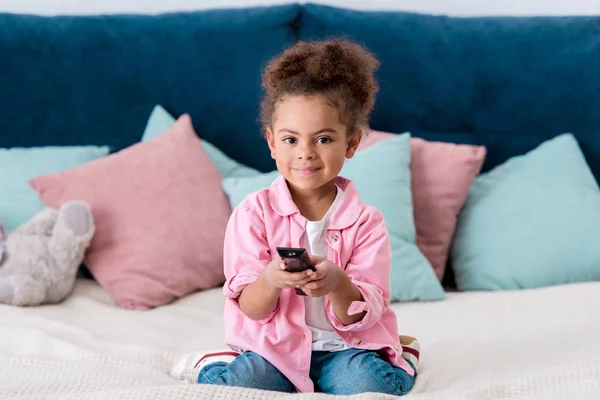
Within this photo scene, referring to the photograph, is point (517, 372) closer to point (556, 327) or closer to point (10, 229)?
point (556, 327)

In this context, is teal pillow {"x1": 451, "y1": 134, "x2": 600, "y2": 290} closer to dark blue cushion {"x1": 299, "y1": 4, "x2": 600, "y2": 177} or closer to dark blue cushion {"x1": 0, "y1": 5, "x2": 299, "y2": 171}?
dark blue cushion {"x1": 299, "y1": 4, "x2": 600, "y2": 177}

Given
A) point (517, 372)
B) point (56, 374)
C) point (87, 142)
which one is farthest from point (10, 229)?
point (517, 372)

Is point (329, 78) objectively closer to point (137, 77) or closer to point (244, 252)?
point (244, 252)

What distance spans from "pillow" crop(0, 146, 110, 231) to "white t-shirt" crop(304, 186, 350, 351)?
111 cm

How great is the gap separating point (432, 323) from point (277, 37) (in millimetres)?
1059

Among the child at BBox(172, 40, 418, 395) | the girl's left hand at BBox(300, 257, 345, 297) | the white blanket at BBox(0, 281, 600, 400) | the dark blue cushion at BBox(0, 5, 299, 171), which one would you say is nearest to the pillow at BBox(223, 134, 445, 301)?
the white blanket at BBox(0, 281, 600, 400)

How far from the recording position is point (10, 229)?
2252mm

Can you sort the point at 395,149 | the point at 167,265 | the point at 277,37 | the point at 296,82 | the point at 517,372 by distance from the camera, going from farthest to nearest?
the point at 277,37 → the point at 395,149 → the point at 167,265 → the point at 517,372 → the point at 296,82

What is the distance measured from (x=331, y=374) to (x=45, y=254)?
96 cm

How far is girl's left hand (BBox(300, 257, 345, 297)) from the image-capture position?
127 centimetres

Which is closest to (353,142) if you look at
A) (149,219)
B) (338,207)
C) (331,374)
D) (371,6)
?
(338,207)

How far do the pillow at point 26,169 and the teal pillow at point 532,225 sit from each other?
1.12 metres

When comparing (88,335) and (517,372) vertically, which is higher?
(517,372)

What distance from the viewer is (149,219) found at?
2.18m
